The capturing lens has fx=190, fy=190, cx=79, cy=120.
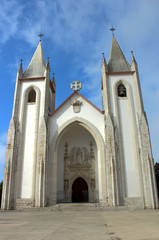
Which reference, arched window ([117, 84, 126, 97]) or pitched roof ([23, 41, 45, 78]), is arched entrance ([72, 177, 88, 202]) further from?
pitched roof ([23, 41, 45, 78])

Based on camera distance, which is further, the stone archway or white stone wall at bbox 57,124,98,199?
white stone wall at bbox 57,124,98,199

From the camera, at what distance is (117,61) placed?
61.6 ft

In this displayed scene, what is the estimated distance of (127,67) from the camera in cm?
1819

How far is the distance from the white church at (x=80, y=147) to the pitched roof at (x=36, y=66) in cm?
10

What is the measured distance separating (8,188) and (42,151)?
3605 mm

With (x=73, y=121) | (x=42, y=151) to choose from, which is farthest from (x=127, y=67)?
(x=42, y=151)

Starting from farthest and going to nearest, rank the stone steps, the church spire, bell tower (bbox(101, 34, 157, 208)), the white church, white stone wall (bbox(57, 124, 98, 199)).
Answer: the church spire < white stone wall (bbox(57, 124, 98, 199)) < the white church < bell tower (bbox(101, 34, 157, 208)) < the stone steps

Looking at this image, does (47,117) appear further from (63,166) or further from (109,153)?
(109,153)

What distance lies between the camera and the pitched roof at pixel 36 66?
18455 millimetres

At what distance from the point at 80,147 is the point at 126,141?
4.90 m

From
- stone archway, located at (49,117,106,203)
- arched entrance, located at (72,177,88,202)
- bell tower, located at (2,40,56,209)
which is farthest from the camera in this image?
arched entrance, located at (72,177,88,202)

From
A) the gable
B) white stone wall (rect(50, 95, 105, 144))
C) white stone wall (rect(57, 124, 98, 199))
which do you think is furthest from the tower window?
white stone wall (rect(57, 124, 98, 199))

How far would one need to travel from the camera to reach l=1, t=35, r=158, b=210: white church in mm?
13812

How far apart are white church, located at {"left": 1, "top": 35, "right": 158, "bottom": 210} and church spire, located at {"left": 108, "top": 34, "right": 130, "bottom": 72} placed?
10 centimetres
